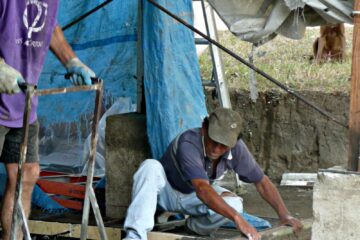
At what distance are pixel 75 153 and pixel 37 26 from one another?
97.8 inches

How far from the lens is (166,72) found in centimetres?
741

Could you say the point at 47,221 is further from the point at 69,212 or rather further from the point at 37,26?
the point at 37,26

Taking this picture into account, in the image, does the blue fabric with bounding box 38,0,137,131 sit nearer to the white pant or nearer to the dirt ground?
the white pant

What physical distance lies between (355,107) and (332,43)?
20.1ft

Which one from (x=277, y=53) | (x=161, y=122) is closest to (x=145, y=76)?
(x=161, y=122)

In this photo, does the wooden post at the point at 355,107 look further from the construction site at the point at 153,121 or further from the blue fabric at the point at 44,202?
the blue fabric at the point at 44,202

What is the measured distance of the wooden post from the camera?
5836 mm

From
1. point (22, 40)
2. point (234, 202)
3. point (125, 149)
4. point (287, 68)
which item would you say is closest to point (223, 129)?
point (234, 202)

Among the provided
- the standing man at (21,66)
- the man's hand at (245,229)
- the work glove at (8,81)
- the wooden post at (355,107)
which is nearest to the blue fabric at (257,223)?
the man's hand at (245,229)

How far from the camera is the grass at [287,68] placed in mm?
10297

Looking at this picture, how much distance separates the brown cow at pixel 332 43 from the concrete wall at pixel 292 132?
1.98m

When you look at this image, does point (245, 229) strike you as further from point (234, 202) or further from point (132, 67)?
point (132, 67)

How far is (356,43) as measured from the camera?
19.2 feet

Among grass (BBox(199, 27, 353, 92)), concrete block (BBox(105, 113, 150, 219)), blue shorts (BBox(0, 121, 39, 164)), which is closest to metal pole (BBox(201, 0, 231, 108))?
concrete block (BBox(105, 113, 150, 219))
